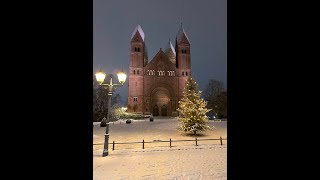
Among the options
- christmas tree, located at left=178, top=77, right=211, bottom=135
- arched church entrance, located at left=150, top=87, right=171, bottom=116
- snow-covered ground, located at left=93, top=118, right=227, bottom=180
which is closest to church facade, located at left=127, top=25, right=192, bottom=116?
arched church entrance, located at left=150, top=87, right=171, bottom=116

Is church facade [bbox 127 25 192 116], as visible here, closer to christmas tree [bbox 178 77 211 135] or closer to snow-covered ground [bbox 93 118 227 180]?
christmas tree [bbox 178 77 211 135]

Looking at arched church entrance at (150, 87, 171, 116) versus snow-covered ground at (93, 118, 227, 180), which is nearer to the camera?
snow-covered ground at (93, 118, 227, 180)

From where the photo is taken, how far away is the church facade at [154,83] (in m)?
54.7

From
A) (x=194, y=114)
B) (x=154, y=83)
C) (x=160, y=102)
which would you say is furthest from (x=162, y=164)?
(x=154, y=83)

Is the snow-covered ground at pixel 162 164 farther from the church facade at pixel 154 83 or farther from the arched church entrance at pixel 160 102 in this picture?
the arched church entrance at pixel 160 102

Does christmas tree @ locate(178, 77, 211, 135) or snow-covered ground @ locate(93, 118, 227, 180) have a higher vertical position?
christmas tree @ locate(178, 77, 211, 135)

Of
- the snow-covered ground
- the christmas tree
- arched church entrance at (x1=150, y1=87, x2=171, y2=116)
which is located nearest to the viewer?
the snow-covered ground

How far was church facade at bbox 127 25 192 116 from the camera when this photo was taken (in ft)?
179

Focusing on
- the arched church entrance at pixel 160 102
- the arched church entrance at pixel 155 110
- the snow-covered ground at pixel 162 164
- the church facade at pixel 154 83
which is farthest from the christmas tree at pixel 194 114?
the arched church entrance at pixel 155 110
